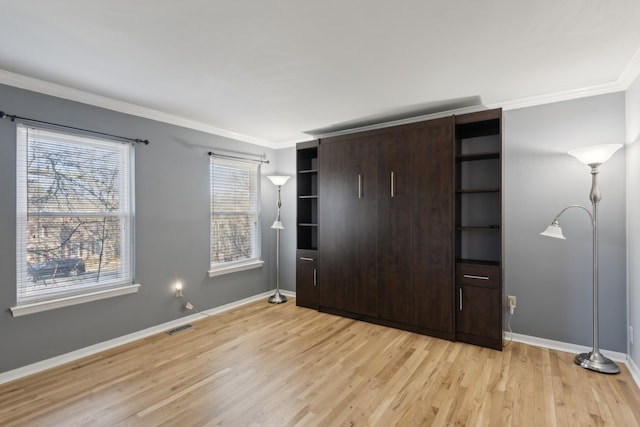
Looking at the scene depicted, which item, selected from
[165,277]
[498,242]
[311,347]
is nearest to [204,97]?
[165,277]

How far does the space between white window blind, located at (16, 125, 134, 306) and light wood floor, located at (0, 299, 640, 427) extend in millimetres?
754

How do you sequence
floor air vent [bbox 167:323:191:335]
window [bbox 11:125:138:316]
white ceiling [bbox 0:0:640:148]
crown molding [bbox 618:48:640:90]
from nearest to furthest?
white ceiling [bbox 0:0:640:148], crown molding [bbox 618:48:640:90], window [bbox 11:125:138:316], floor air vent [bbox 167:323:191:335]

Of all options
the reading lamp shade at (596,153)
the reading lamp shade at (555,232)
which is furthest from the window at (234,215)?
the reading lamp shade at (596,153)

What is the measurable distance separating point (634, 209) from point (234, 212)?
→ 13.9 feet

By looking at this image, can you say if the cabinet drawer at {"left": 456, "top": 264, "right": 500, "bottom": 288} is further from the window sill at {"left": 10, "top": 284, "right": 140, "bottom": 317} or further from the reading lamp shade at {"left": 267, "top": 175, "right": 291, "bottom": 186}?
the window sill at {"left": 10, "top": 284, "right": 140, "bottom": 317}

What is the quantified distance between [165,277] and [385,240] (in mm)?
2586

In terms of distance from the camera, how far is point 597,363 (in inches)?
103

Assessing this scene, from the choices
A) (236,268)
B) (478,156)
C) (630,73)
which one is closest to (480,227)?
(478,156)

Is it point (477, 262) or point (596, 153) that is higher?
point (596, 153)

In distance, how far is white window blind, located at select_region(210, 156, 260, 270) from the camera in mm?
4207

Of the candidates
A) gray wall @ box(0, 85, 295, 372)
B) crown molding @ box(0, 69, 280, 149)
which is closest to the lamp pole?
gray wall @ box(0, 85, 295, 372)

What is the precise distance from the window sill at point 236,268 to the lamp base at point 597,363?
3.79 m

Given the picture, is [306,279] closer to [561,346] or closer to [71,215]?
[71,215]

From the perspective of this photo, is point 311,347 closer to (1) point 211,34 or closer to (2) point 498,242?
(2) point 498,242
